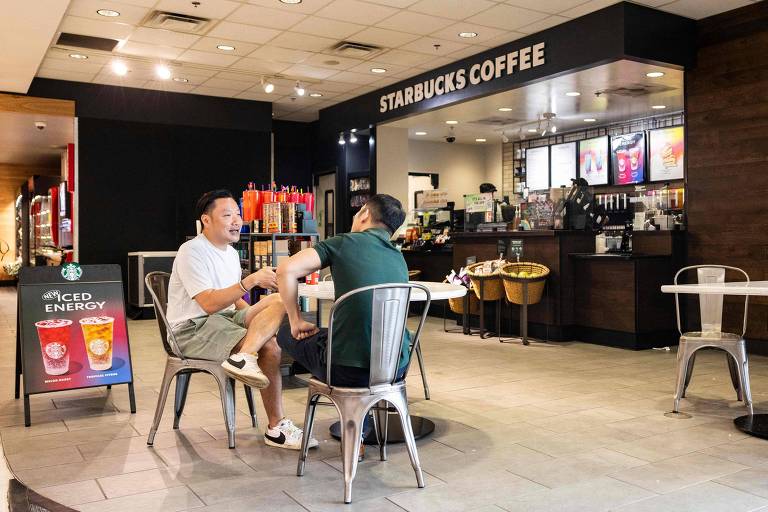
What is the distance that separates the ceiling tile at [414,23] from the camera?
687 centimetres

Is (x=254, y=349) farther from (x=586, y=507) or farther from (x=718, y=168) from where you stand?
(x=718, y=168)

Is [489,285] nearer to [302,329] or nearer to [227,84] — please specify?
[302,329]

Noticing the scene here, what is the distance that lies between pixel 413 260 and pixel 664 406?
20.0 feet

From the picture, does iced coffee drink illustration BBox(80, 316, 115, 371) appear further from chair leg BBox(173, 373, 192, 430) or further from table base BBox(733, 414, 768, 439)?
table base BBox(733, 414, 768, 439)

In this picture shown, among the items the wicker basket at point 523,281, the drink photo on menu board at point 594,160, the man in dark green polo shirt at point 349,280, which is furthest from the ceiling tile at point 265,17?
the drink photo on menu board at point 594,160

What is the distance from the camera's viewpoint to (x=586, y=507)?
2713mm

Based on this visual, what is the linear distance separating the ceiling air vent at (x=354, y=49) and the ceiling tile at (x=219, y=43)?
0.97m

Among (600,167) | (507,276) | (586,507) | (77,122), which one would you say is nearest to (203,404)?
(586,507)

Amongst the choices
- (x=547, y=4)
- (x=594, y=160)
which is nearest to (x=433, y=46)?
(x=547, y=4)

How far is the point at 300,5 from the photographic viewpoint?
655 centimetres

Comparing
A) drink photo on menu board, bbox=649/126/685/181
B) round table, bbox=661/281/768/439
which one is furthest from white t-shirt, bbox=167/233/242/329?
drink photo on menu board, bbox=649/126/685/181

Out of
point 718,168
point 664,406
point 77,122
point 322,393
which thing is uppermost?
point 77,122

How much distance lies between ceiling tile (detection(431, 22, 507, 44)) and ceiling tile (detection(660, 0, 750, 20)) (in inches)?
66.5

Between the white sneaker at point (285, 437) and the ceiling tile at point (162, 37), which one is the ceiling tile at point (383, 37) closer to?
the ceiling tile at point (162, 37)
